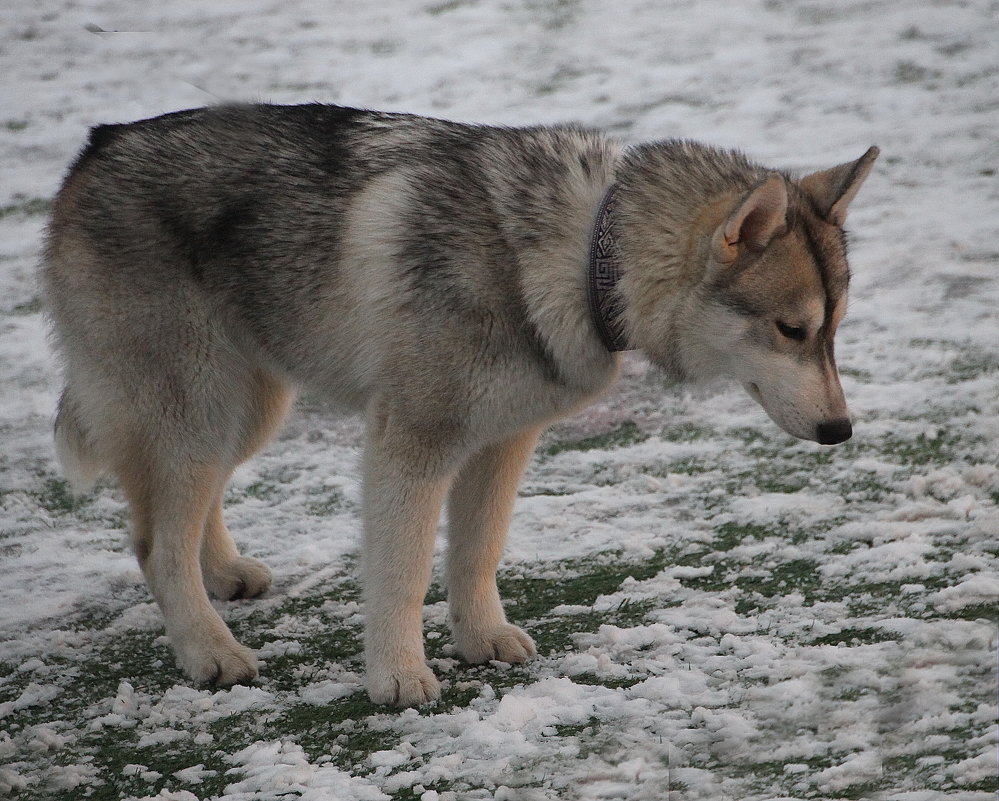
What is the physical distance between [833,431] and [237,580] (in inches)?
94.7

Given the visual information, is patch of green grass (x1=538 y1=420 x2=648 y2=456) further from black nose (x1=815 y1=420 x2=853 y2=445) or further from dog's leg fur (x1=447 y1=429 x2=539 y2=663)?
black nose (x1=815 y1=420 x2=853 y2=445)

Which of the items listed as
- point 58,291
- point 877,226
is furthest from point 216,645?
point 877,226

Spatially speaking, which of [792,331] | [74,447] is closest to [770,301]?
[792,331]

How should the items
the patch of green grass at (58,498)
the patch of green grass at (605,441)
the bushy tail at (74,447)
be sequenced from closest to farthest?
the bushy tail at (74,447) < the patch of green grass at (58,498) < the patch of green grass at (605,441)

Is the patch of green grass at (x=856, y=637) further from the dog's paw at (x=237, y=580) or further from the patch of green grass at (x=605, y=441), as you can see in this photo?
the dog's paw at (x=237, y=580)

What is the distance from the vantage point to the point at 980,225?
7473 millimetres

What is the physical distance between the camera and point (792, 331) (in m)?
3.54

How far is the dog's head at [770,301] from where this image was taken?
3.50 meters

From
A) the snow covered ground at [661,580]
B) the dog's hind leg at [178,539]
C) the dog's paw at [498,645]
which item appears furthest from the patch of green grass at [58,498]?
the dog's paw at [498,645]

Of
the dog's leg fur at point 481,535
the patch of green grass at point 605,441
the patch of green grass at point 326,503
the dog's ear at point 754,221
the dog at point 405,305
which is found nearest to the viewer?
the dog's ear at point 754,221

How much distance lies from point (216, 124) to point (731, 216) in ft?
6.51

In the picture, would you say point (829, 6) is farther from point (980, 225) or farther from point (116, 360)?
point (116, 360)

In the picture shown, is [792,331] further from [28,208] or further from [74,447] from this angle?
[28,208]

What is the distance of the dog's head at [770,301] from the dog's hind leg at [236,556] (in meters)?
1.67
